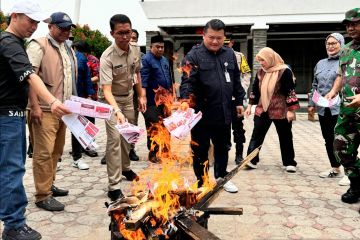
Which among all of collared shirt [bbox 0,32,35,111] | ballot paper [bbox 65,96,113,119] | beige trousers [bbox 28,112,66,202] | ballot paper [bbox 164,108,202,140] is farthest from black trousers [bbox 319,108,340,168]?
collared shirt [bbox 0,32,35,111]

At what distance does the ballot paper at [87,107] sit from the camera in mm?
3391

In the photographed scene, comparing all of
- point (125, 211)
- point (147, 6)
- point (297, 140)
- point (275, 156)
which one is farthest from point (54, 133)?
point (147, 6)

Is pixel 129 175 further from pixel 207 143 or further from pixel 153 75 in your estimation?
pixel 153 75

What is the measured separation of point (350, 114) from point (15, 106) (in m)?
3.65

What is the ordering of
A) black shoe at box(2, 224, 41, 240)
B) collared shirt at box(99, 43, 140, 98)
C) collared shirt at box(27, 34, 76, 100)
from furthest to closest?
collared shirt at box(99, 43, 140, 98) < collared shirt at box(27, 34, 76, 100) < black shoe at box(2, 224, 41, 240)

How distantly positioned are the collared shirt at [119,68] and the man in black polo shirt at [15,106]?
1.17 metres

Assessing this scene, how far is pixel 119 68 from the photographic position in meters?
4.57

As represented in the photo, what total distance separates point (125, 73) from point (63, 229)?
6.87 feet

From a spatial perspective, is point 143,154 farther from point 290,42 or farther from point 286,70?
point 290,42

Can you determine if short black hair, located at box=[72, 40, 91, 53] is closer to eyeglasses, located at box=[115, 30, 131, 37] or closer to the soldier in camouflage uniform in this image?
eyeglasses, located at box=[115, 30, 131, 37]

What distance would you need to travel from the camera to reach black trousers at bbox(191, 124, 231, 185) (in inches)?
182

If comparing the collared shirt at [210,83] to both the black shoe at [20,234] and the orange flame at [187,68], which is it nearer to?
the orange flame at [187,68]

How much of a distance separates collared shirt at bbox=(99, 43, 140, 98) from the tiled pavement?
142 cm

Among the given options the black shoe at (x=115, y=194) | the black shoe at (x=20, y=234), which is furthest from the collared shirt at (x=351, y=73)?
the black shoe at (x=20, y=234)
